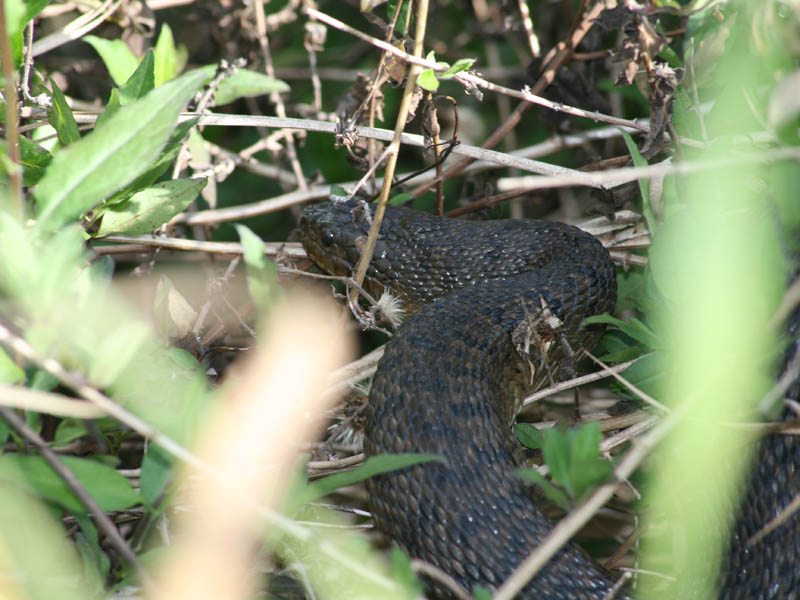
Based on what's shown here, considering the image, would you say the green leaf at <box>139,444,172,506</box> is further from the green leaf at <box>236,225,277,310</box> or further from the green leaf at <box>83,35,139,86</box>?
the green leaf at <box>83,35,139,86</box>

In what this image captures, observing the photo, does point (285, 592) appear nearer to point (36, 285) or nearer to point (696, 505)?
point (36, 285)

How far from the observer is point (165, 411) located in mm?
1939

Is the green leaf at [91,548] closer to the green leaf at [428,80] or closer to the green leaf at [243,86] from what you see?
the green leaf at [428,80]

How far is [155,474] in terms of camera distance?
1.91 metres

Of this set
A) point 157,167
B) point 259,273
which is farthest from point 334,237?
point 259,273

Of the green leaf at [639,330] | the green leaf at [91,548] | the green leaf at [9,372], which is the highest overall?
the green leaf at [9,372]

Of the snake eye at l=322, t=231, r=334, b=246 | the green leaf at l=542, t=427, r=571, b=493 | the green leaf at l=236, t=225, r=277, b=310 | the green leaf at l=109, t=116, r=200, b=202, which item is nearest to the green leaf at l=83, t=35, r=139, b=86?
the green leaf at l=109, t=116, r=200, b=202

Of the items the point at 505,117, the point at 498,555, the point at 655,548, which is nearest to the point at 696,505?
the point at 655,548

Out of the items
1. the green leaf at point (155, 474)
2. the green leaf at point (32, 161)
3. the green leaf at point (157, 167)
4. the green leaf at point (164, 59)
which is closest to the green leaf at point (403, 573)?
the green leaf at point (155, 474)

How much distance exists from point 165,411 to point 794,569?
72.6 inches

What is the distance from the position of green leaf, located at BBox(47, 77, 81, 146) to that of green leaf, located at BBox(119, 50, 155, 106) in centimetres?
18

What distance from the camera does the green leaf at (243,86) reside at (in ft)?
12.2

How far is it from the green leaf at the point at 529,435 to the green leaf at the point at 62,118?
1.87 m

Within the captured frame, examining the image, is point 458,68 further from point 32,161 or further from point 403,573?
point 403,573
